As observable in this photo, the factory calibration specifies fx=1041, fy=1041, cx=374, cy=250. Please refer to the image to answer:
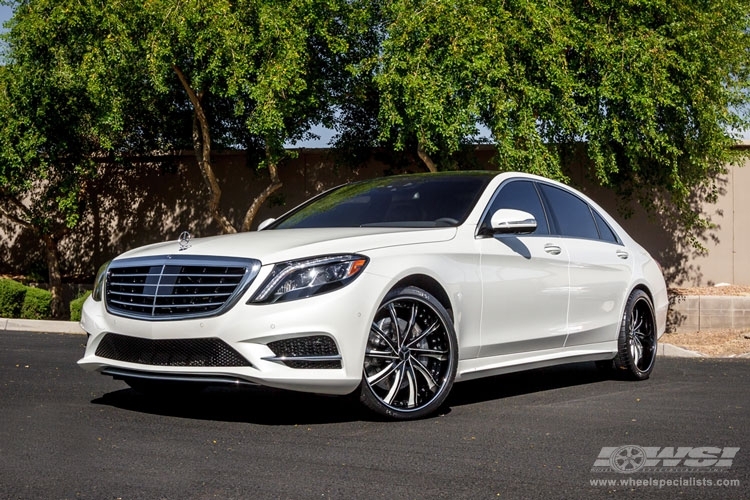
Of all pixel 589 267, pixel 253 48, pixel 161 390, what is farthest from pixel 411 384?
pixel 253 48

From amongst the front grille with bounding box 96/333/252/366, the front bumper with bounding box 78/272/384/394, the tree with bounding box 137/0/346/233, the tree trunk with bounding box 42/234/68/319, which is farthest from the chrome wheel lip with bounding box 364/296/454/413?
the tree trunk with bounding box 42/234/68/319

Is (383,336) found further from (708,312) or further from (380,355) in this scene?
(708,312)

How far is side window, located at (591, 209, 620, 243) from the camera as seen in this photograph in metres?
9.04

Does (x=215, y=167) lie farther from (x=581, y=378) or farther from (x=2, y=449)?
(x=2, y=449)

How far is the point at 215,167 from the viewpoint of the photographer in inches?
911

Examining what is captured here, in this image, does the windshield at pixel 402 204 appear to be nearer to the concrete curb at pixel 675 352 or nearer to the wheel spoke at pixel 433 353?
the wheel spoke at pixel 433 353

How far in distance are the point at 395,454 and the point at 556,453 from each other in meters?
0.87

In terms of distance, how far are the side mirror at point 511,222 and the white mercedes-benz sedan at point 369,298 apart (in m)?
0.01

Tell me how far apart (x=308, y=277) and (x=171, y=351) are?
0.95 metres

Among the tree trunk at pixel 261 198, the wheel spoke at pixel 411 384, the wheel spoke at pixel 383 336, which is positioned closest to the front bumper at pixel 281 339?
the wheel spoke at pixel 383 336

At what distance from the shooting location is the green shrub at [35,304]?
60.7ft

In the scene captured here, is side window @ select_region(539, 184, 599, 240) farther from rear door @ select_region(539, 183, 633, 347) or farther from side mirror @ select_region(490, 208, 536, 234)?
side mirror @ select_region(490, 208, 536, 234)

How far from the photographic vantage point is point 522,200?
801cm

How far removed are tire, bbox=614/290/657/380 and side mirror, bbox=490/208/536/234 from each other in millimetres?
2051
